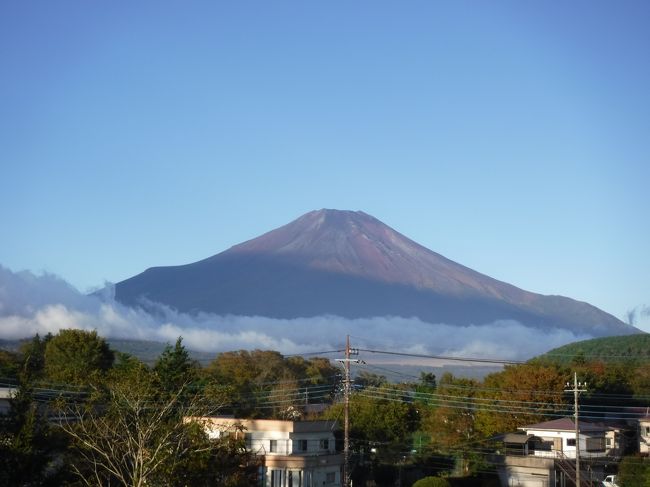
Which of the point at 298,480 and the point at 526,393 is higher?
the point at 526,393

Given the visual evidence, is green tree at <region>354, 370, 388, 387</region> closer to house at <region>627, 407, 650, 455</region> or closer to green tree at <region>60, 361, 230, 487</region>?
house at <region>627, 407, 650, 455</region>

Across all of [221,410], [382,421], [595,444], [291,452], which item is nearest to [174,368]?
[221,410]

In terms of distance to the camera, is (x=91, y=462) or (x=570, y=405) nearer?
(x=91, y=462)

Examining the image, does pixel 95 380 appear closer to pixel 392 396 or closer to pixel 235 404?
pixel 235 404

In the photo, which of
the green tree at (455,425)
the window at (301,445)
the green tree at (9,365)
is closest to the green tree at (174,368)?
the green tree at (9,365)

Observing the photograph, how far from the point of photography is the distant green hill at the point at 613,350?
11144 centimetres

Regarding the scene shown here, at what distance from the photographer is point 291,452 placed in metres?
44.4

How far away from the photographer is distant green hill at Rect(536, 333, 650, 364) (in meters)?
111

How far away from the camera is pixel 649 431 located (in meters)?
63.7

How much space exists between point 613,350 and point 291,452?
8673cm

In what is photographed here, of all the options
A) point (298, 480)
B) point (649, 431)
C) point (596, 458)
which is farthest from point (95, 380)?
point (649, 431)

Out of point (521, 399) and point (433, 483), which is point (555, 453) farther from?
point (521, 399)

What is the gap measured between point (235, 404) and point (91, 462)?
1406 inches

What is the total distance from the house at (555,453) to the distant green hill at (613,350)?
50.3 metres
